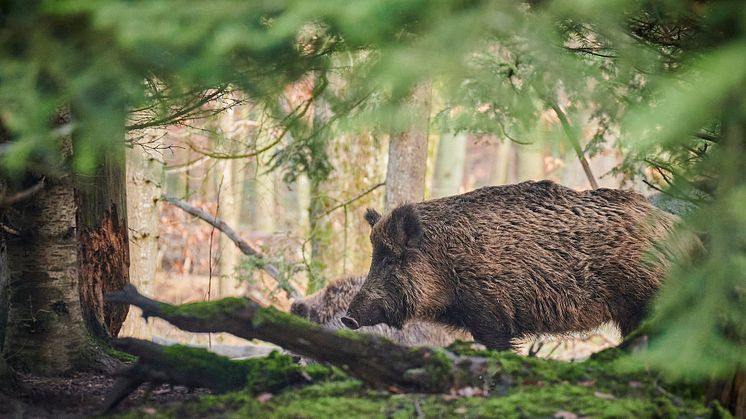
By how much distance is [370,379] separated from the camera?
15.0 feet

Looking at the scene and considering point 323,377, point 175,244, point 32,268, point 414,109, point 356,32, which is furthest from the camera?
point 175,244

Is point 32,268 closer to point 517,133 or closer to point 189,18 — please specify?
point 189,18

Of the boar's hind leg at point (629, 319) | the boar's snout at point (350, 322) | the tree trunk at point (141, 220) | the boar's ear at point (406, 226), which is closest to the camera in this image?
the boar's hind leg at point (629, 319)

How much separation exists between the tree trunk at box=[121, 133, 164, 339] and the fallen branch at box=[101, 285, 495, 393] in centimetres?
586

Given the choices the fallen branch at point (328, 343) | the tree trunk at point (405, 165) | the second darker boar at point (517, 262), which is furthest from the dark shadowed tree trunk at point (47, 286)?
the tree trunk at point (405, 165)

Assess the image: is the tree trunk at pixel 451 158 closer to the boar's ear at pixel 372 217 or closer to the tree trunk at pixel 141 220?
the tree trunk at pixel 141 220

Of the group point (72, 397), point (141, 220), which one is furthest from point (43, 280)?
point (141, 220)

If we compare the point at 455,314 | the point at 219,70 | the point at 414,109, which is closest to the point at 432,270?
the point at 455,314

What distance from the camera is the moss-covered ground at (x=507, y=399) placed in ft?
14.1

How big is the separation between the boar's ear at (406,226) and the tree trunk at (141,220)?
3.90 metres

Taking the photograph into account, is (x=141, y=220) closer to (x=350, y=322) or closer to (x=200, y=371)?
(x=350, y=322)

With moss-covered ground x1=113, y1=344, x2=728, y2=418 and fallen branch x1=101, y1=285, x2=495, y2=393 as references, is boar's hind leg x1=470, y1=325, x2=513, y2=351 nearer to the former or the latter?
moss-covered ground x1=113, y1=344, x2=728, y2=418

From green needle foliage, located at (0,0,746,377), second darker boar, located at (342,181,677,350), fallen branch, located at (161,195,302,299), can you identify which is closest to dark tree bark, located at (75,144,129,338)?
second darker boar, located at (342,181,677,350)

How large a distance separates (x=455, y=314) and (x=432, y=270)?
1.47 feet
